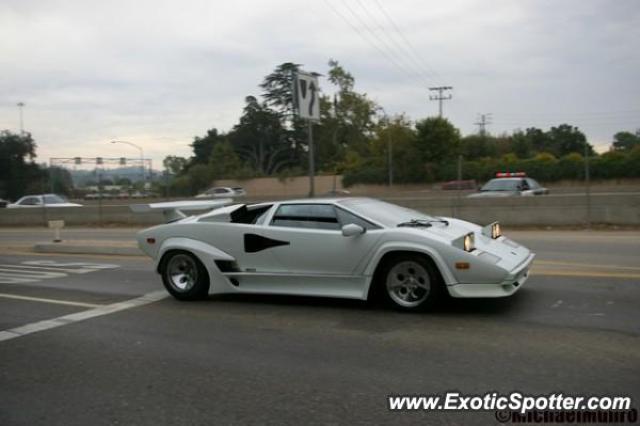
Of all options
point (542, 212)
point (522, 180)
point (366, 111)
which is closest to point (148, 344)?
point (542, 212)

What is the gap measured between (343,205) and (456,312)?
5.86ft

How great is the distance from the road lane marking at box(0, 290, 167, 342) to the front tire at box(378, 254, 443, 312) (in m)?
3.39

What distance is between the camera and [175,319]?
7305 millimetres

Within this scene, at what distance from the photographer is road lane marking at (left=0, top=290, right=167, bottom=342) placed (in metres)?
6.98

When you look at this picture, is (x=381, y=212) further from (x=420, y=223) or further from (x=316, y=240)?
(x=316, y=240)

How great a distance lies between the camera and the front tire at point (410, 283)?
263 inches

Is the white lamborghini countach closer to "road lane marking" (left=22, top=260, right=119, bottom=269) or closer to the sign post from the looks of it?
"road lane marking" (left=22, top=260, right=119, bottom=269)

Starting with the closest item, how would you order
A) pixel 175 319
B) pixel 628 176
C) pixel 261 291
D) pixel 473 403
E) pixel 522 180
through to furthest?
pixel 473 403 < pixel 175 319 < pixel 261 291 < pixel 522 180 < pixel 628 176

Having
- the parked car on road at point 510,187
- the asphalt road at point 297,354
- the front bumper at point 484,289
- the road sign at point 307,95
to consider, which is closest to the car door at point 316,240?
the asphalt road at point 297,354

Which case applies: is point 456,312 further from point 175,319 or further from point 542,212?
point 542,212

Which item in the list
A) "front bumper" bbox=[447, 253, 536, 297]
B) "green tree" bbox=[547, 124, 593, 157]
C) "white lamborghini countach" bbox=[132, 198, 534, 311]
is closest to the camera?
"front bumper" bbox=[447, 253, 536, 297]

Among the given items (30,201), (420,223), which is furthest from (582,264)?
(30,201)

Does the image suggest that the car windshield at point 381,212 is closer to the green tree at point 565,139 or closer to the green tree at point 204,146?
the green tree at point 565,139

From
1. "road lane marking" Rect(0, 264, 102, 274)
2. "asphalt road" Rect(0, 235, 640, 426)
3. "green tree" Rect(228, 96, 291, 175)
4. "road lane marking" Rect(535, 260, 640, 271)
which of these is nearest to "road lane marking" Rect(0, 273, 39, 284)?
"road lane marking" Rect(0, 264, 102, 274)
